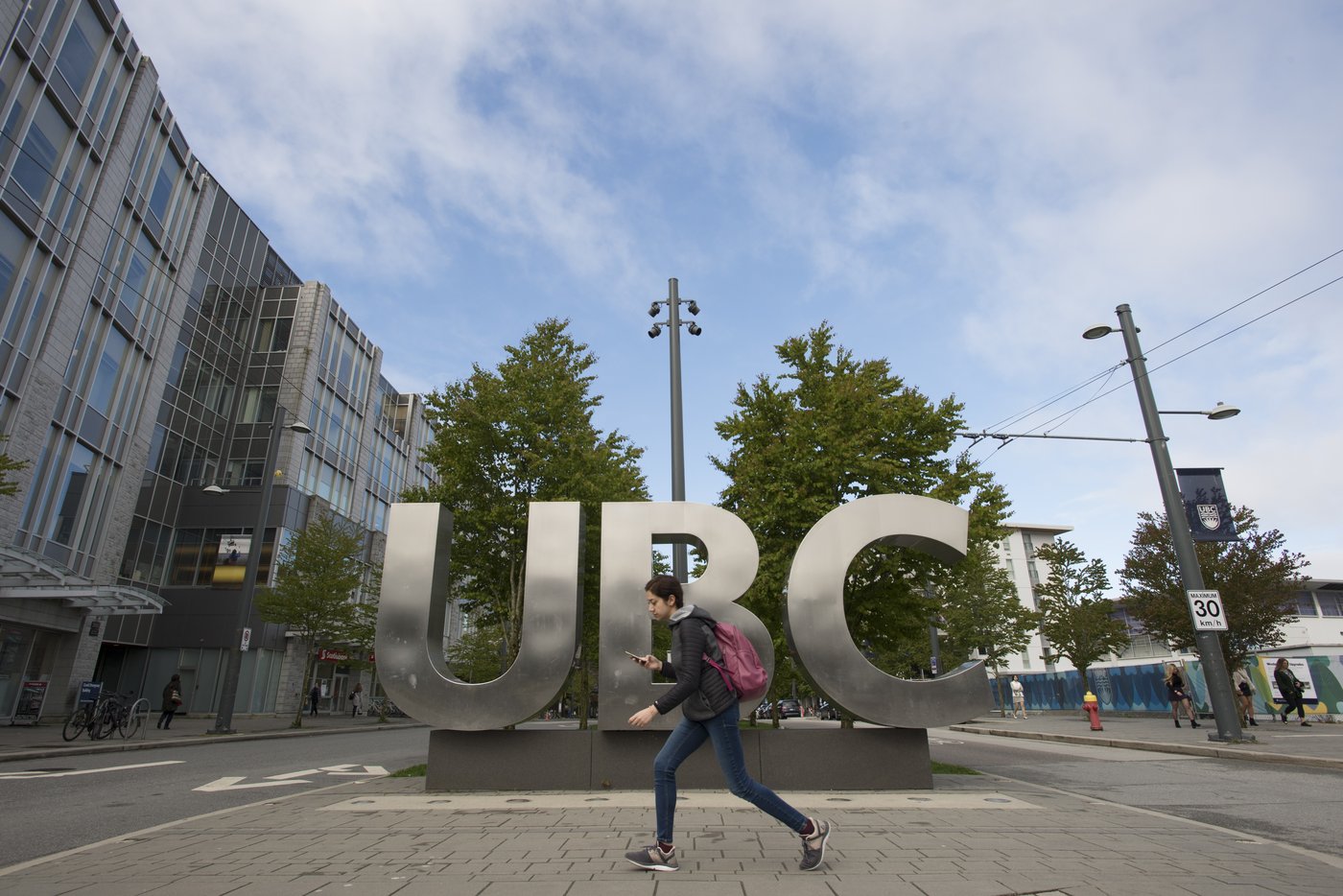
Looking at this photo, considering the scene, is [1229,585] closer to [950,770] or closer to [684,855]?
[950,770]

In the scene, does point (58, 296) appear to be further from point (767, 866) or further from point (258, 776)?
point (767, 866)

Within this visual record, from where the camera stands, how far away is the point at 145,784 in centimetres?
1019

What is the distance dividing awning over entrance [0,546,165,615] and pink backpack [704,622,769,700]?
19581mm

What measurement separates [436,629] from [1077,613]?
101ft

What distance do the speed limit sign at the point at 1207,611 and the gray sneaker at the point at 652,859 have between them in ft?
43.0

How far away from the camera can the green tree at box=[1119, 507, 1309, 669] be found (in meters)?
23.2

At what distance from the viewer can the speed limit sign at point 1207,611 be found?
13.4 meters

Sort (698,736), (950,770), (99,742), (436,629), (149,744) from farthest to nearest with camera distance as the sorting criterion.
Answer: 1. (99,742)
2. (149,744)
3. (950,770)
4. (436,629)
5. (698,736)

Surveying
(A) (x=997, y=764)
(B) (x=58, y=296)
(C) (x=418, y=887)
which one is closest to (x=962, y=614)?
(A) (x=997, y=764)

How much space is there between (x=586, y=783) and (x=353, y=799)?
2461 mm

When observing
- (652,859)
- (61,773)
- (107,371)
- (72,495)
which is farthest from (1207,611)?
(107,371)

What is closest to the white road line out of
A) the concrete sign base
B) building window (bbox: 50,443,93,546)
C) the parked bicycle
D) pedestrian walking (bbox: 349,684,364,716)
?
the parked bicycle

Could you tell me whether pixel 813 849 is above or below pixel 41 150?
below

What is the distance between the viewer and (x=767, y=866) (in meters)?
4.48
